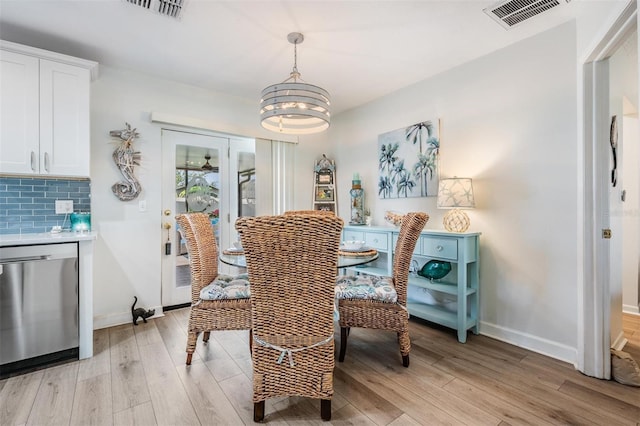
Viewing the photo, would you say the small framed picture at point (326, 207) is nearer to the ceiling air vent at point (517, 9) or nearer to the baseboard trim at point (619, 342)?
the ceiling air vent at point (517, 9)

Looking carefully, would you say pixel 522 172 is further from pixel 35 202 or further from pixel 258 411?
pixel 35 202

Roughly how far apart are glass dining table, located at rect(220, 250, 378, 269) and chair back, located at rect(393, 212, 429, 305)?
0.20m

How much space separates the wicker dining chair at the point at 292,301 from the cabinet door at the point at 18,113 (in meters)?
2.13

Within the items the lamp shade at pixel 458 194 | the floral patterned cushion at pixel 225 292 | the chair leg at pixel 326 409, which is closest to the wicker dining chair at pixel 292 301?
the chair leg at pixel 326 409

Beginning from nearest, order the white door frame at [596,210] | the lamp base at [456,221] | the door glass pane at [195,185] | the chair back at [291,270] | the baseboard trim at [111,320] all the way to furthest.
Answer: the chair back at [291,270] < the white door frame at [596,210] < the lamp base at [456,221] < the baseboard trim at [111,320] < the door glass pane at [195,185]

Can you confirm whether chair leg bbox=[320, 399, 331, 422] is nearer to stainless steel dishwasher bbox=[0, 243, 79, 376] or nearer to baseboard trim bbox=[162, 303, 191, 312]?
stainless steel dishwasher bbox=[0, 243, 79, 376]

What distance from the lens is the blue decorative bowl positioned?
2.65 metres

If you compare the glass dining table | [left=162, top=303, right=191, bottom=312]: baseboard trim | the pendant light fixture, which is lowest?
[left=162, top=303, right=191, bottom=312]: baseboard trim

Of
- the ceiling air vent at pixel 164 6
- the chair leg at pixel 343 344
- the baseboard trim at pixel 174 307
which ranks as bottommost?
the baseboard trim at pixel 174 307

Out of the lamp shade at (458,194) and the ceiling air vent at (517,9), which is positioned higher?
the ceiling air vent at (517,9)

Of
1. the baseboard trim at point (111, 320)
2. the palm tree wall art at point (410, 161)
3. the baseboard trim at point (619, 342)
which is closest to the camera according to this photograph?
the baseboard trim at point (619, 342)

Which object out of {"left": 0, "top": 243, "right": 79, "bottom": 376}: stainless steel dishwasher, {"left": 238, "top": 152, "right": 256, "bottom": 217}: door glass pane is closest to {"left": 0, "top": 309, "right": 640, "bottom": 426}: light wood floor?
{"left": 0, "top": 243, "right": 79, "bottom": 376}: stainless steel dishwasher

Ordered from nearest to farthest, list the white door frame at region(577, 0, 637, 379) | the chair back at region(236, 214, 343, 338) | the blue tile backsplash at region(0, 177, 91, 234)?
the chair back at region(236, 214, 343, 338) → the white door frame at region(577, 0, 637, 379) → the blue tile backsplash at region(0, 177, 91, 234)

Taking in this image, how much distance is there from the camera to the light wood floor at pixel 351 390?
1.53 metres
